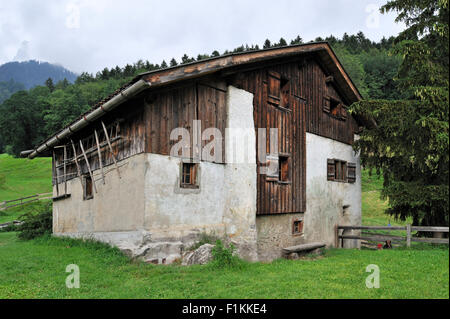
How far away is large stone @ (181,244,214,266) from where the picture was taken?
9211 millimetres

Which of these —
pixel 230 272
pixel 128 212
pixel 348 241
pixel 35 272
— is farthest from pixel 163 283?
pixel 348 241

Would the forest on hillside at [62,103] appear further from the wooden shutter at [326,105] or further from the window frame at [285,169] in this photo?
the window frame at [285,169]

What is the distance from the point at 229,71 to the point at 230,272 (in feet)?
21.1

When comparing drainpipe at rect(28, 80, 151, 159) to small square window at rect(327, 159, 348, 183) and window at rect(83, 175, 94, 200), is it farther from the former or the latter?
small square window at rect(327, 159, 348, 183)

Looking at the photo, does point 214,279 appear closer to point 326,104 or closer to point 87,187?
point 87,187

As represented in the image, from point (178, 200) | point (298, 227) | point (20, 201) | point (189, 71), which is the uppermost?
point (189, 71)

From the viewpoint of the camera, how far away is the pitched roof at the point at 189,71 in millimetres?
8719

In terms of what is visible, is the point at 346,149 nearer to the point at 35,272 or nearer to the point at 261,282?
the point at 261,282

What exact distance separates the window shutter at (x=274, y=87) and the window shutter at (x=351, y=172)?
678 centimetres

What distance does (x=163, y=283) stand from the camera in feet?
23.9

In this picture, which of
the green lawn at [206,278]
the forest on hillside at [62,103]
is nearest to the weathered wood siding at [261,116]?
the green lawn at [206,278]

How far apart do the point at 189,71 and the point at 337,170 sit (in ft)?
33.9

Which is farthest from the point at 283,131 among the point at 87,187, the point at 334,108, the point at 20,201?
the point at 20,201

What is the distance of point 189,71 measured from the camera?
31.3ft
